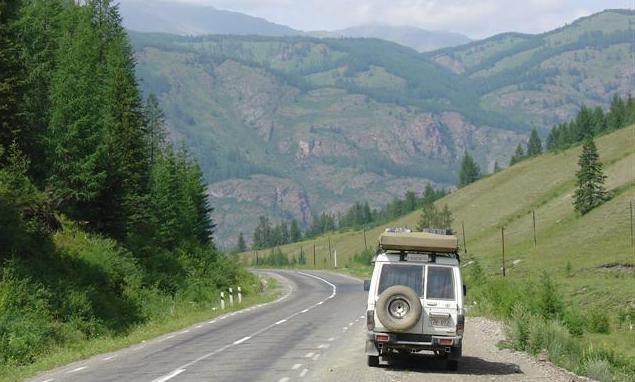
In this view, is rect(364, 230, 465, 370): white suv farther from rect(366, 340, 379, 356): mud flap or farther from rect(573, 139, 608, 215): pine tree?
rect(573, 139, 608, 215): pine tree

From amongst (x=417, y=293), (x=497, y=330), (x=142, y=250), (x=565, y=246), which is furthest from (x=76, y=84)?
(x=565, y=246)

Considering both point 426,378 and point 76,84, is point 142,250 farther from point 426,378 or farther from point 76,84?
point 426,378

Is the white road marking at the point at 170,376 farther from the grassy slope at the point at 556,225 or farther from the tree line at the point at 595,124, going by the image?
the tree line at the point at 595,124

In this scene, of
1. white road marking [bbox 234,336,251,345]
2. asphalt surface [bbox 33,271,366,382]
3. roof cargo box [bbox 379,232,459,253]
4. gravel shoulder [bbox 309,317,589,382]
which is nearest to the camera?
gravel shoulder [bbox 309,317,589,382]

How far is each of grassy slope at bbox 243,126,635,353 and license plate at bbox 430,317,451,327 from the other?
132 feet

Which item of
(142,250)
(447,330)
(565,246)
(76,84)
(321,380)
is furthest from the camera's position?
(565,246)

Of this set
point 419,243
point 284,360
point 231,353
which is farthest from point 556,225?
point 419,243

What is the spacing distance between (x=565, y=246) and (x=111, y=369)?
80.3 meters

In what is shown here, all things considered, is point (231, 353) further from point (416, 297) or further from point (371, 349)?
point (416, 297)

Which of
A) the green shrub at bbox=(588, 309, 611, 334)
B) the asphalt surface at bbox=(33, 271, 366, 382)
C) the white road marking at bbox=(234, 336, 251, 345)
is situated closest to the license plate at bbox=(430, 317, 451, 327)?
the asphalt surface at bbox=(33, 271, 366, 382)

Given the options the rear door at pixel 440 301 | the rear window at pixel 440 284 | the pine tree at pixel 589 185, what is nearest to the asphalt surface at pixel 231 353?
the rear door at pixel 440 301

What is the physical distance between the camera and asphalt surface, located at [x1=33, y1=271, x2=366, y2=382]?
1859cm

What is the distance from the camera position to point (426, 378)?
706 inches

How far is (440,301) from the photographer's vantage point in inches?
750
